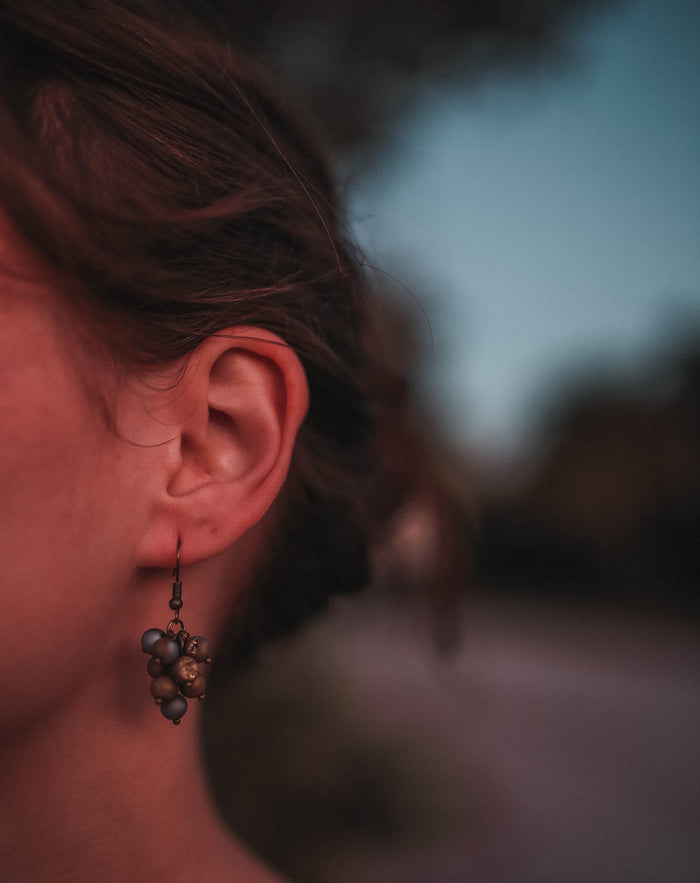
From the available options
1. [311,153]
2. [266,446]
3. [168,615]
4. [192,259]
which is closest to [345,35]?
[311,153]

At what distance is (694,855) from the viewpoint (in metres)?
1.31

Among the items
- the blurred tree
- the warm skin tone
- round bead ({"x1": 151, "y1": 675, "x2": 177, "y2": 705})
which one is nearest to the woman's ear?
the warm skin tone

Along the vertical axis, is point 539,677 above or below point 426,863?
above

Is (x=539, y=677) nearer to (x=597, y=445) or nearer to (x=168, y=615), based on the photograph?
(x=597, y=445)

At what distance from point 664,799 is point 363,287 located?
1.33 m

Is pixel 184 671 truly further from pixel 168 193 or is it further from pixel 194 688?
pixel 168 193

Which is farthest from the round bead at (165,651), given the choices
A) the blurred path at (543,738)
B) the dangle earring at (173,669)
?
the blurred path at (543,738)

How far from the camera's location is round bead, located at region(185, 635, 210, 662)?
1.97 ft

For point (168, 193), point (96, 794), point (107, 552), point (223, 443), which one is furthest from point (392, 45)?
point (96, 794)

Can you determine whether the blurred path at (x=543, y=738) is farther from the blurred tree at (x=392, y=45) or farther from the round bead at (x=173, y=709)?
the blurred tree at (x=392, y=45)

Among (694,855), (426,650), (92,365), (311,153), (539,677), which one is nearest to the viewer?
(92,365)

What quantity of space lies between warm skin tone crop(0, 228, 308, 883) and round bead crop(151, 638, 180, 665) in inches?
2.2

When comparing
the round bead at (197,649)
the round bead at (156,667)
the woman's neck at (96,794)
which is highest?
the round bead at (197,649)

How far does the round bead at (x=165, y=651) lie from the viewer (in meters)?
0.59
